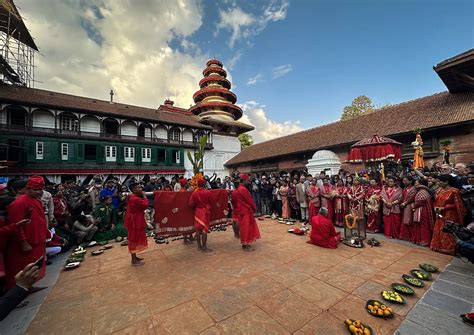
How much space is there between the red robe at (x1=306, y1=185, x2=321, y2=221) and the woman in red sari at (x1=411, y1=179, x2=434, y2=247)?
8.89 feet

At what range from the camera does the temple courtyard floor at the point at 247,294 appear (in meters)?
2.36

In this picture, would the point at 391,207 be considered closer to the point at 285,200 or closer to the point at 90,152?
the point at 285,200

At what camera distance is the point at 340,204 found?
22.6 ft

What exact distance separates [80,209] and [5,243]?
389cm

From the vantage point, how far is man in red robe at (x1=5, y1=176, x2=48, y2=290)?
2868 mm

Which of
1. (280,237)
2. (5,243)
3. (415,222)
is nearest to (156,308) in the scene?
(5,243)

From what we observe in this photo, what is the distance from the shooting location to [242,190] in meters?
4.97

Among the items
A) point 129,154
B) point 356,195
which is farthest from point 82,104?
point 356,195

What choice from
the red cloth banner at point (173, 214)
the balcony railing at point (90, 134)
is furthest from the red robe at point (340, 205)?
the balcony railing at point (90, 134)

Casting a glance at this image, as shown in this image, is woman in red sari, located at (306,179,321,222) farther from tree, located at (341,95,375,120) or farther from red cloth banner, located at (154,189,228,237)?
tree, located at (341,95,375,120)

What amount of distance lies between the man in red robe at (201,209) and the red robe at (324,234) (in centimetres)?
272

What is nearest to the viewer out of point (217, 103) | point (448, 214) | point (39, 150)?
point (448, 214)

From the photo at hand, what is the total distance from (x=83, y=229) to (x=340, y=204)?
823cm

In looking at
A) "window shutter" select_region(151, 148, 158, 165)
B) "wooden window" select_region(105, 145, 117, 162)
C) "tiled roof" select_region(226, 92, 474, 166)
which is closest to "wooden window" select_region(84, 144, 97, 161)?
"wooden window" select_region(105, 145, 117, 162)
